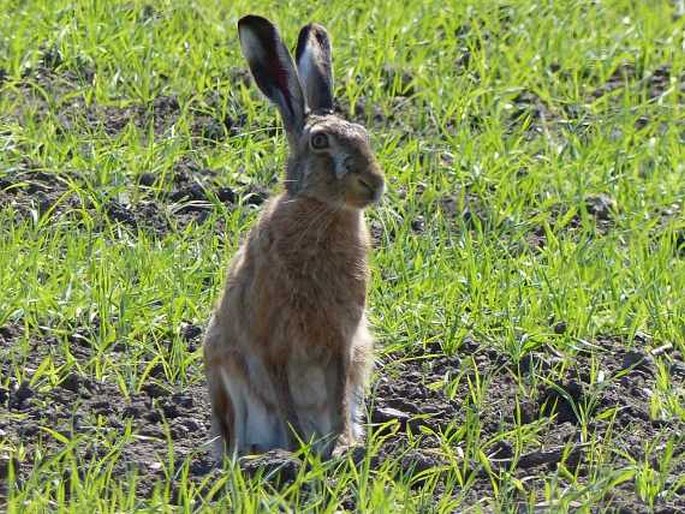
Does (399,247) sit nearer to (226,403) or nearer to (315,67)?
(315,67)

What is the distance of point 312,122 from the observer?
582 cm

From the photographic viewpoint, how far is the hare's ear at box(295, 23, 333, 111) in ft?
19.9

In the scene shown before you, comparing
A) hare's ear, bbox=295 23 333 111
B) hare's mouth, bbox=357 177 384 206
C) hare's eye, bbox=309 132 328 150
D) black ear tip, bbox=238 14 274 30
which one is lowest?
hare's mouth, bbox=357 177 384 206

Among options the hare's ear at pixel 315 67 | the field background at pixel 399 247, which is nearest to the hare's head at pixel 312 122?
the hare's ear at pixel 315 67

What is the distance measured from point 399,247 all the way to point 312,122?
4.19 feet

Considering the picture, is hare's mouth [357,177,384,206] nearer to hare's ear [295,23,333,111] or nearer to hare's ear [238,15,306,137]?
hare's ear [238,15,306,137]

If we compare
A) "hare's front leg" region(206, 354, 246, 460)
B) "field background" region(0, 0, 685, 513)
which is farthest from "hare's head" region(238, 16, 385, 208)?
"field background" region(0, 0, 685, 513)

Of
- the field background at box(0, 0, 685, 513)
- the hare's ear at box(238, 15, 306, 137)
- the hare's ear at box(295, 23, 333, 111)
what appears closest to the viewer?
the field background at box(0, 0, 685, 513)

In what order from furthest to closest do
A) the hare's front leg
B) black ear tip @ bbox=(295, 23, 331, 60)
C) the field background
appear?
black ear tip @ bbox=(295, 23, 331, 60) < the hare's front leg < the field background

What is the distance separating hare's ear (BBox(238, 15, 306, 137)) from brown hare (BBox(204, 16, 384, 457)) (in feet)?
0.48

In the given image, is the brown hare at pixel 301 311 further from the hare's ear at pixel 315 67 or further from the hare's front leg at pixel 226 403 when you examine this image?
the hare's ear at pixel 315 67

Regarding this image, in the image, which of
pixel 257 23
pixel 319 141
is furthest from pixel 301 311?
pixel 257 23

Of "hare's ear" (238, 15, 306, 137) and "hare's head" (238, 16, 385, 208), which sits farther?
"hare's ear" (238, 15, 306, 137)

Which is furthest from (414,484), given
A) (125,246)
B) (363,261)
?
(125,246)
